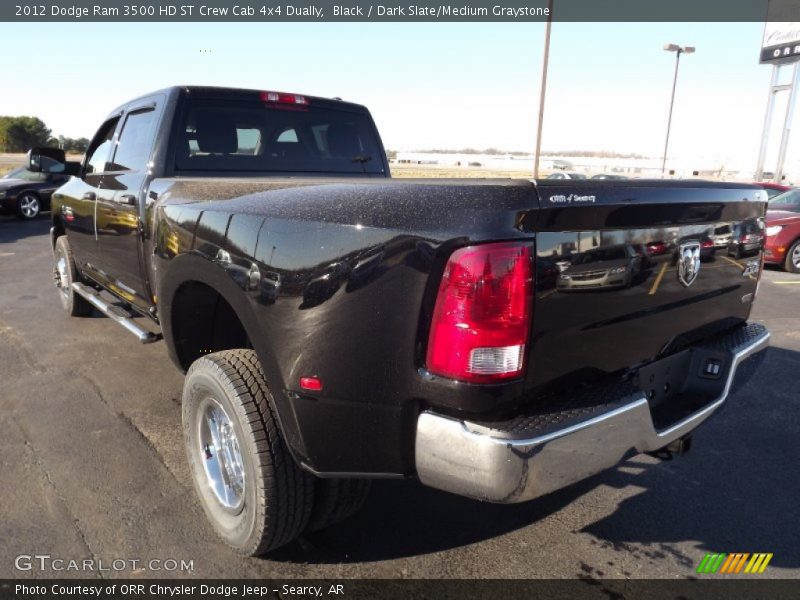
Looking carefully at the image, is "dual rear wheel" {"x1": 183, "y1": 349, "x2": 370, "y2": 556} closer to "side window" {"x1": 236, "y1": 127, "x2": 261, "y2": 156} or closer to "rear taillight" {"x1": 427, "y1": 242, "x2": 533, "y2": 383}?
"rear taillight" {"x1": 427, "y1": 242, "x2": 533, "y2": 383}

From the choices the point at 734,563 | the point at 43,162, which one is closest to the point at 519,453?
the point at 734,563

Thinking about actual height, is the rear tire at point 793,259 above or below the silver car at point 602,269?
below

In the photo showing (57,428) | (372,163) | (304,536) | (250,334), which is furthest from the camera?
(372,163)

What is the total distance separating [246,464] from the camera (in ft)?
7.21

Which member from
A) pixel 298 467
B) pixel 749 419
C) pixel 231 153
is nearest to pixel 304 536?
pixel 298 467

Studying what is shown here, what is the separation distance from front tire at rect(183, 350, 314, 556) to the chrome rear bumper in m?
0.61

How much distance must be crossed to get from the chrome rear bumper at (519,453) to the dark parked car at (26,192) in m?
15.4

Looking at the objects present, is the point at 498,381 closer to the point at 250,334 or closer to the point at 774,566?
the point at 250,334

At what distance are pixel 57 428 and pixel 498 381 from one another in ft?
9.80

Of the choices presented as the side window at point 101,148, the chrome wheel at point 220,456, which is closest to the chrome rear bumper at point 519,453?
the chrome wheel at point 220,456

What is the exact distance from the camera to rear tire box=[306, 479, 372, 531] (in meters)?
2.28

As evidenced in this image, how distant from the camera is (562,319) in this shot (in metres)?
1.80

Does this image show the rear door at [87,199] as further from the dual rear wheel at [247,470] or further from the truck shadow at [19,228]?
the truck shadow at [19,228]

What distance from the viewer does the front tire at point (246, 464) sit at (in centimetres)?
214
